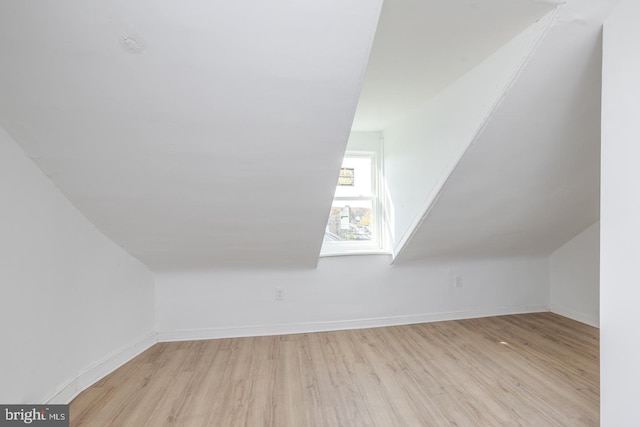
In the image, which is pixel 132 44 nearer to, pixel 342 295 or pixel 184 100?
pixel 184 100

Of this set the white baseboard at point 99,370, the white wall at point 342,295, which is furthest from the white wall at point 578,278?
the white baseboard at point 99,370

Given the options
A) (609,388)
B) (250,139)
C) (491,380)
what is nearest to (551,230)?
(491,380)

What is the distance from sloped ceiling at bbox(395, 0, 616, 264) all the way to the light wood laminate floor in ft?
3.00

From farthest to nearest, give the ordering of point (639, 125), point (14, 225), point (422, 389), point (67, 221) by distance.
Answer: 1. point (422, 389)
2. point (67, 221)
3. point (14, 225)
4. point (639, 125)

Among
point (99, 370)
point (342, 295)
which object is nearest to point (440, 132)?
point (342, 295)

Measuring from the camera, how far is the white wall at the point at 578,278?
2.99 metres

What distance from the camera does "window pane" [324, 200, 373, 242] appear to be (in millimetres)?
3273

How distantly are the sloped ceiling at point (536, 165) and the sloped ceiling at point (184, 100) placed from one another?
3.10 feet

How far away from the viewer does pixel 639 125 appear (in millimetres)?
1205

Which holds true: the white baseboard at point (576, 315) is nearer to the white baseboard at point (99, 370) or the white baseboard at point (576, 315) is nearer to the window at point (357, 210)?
the window at point (357, 210)

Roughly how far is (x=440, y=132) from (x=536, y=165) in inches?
27.3

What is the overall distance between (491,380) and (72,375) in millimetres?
2772

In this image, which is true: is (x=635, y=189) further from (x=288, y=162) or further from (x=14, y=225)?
(x=14, y=225)

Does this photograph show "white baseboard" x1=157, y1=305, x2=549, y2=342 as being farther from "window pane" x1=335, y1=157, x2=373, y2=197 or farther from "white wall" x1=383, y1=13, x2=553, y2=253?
"window pane" x1=335, y1=157, x2=373, y2=197
